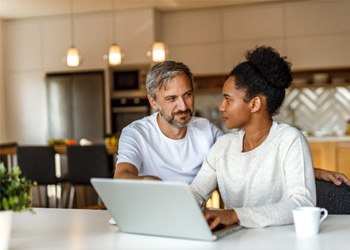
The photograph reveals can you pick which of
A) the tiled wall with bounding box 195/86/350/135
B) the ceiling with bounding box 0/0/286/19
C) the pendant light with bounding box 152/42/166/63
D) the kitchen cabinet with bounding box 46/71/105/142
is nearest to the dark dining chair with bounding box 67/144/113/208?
the pendant light with bounding box 152/42/166/63

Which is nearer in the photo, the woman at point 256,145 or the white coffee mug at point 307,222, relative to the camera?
the white coffee mug at point 307,222

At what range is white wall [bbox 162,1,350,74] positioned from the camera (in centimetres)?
765

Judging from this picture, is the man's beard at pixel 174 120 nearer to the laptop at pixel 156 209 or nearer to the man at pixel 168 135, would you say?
the man at pixel 168 135

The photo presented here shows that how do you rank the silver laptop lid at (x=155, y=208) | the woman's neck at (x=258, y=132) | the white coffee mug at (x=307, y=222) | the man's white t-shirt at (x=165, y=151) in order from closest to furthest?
the silver laptop lid at (x=155, y=208) → the white coffee mug at (x=307, y=222) → the woman's neck at (x=258, y=132) → the man's white t-shirt at (x=165, y=151)

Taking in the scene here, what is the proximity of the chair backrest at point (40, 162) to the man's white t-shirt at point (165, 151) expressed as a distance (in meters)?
3.54

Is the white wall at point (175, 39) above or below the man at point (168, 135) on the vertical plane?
above

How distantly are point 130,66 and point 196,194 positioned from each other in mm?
6009

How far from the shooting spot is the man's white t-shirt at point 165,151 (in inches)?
103

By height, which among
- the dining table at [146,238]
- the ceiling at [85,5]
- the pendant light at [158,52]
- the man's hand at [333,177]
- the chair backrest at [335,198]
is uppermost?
the ceiling at [85,5]

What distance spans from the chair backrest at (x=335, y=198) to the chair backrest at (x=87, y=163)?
373 centimetres

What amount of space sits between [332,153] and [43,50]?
15.0 feet

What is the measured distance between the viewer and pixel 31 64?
28.4 feet

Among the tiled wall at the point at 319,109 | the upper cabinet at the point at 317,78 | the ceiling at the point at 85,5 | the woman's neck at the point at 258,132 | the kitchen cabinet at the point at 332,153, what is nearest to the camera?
the woman's neck at the point at 258,132

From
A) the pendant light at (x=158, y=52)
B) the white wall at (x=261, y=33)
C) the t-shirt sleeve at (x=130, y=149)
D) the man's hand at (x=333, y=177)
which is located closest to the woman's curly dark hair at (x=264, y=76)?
the man's hand at (x=333, y=177)
